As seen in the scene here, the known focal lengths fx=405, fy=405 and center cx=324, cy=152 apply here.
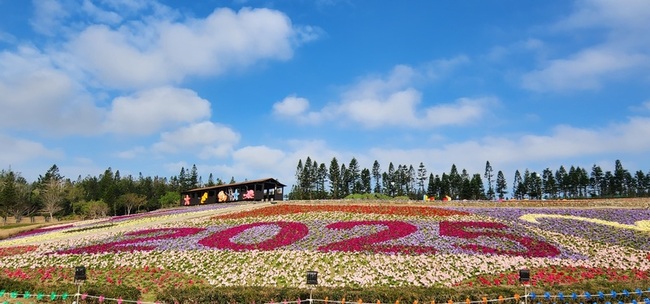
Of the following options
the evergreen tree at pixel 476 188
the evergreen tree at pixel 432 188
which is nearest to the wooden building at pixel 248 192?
the evergreen tree at pixel 476 188

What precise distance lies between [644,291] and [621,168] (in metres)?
126

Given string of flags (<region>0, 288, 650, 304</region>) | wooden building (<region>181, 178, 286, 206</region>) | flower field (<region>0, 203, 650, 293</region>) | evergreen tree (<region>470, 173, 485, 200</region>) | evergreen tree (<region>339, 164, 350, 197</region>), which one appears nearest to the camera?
string of flags (<region>0, 288, 650, 304</region>)

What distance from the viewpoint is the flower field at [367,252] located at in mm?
14914

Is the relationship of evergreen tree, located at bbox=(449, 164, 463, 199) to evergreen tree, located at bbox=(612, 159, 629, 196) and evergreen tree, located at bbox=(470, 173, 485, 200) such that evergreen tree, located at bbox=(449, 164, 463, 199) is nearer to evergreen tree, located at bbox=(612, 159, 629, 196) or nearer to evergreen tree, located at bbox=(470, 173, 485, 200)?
evergreen tree, located at bbox=(470, 173, 485, 200)

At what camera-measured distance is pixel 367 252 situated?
17.5 m

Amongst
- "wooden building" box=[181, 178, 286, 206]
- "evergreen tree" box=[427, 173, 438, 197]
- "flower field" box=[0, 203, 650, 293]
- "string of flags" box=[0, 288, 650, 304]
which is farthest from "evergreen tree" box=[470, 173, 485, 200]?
"string of flags" box=[0, 288, 650, 304]

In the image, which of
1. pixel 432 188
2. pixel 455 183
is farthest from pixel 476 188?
pixel 432 188

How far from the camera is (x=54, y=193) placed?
75.1 meters

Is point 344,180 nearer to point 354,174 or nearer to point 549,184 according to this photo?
point 354,174

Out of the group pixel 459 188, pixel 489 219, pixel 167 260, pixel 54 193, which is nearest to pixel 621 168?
pixel 459 188

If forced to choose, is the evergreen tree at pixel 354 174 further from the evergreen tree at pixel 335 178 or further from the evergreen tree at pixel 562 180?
the evergreen tree at pixel 562 180

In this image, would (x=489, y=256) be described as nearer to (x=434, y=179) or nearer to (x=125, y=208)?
(x=125, y=208)

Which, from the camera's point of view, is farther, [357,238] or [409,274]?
[357,238]

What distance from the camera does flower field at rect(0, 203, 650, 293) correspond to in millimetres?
14914
